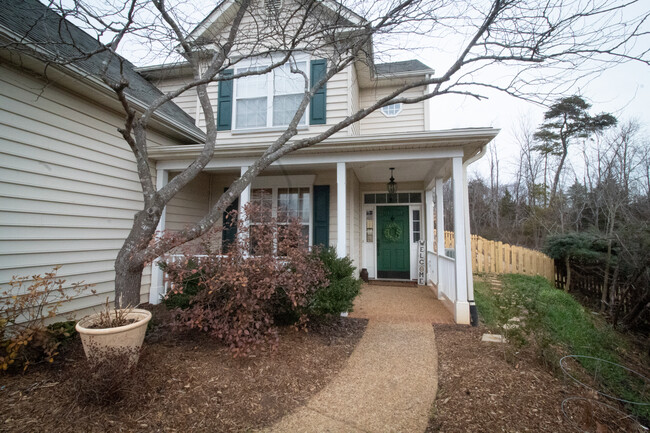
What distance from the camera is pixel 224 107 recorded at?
21.3 feet

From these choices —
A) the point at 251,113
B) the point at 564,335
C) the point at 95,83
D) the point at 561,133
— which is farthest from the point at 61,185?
the point at 561,133

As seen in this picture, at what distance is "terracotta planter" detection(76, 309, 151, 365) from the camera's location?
8.08 ft

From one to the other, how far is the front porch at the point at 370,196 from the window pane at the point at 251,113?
42.0 inches

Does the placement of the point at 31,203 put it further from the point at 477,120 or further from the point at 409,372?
the point at 477,120

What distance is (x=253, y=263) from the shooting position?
123 inches

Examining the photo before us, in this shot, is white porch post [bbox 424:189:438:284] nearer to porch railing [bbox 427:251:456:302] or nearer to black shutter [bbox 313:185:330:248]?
porch railing [bbox 427:251:456:302]

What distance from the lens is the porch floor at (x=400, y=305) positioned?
15.2 ft

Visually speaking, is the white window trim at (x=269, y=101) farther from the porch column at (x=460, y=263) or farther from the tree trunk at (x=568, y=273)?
the tree trunk at (x=568, y=273)

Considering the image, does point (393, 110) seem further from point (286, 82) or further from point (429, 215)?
point (286, 82)

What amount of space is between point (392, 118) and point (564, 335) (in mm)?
5801

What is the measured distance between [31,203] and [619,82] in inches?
282

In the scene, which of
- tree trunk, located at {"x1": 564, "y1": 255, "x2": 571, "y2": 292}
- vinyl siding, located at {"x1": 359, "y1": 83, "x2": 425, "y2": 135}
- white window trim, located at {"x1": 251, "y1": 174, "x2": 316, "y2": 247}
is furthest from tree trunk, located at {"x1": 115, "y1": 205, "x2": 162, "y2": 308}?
tree trunk, located at {"x1": 564, "y1": 255, "x2": 571, "y2": 292}

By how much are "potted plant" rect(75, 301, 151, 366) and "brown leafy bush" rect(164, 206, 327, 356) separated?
45 centimetres

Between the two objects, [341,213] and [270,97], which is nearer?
[341,213]
